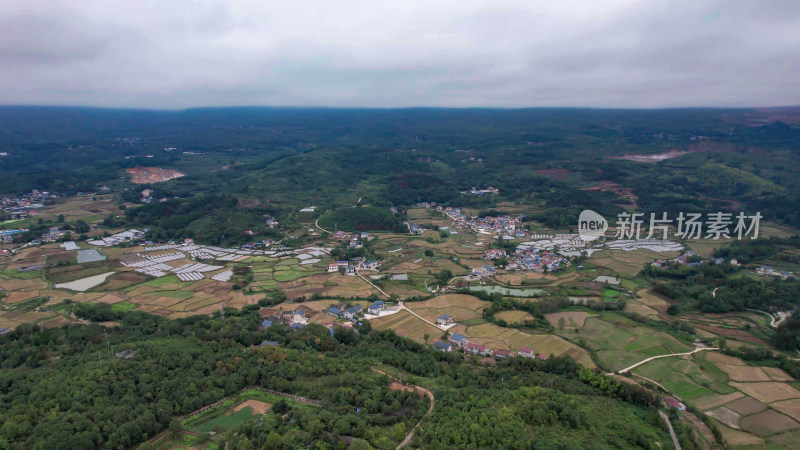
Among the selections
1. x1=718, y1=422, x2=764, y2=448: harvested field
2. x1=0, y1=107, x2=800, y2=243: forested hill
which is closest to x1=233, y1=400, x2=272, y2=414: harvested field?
x1=718, y1=422, x2=764, y2=448: harvested field

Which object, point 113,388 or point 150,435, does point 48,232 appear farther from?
point 150,435

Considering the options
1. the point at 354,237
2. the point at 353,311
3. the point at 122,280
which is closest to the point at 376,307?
the point at 353,311

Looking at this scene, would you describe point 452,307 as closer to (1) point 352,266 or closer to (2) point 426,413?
(1) point 352,266

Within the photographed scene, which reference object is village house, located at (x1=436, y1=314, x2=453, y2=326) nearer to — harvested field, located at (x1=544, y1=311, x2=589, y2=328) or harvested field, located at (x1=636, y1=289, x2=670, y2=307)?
harvested field, located at (x1=544, y1=311, x2=589, y2=328)

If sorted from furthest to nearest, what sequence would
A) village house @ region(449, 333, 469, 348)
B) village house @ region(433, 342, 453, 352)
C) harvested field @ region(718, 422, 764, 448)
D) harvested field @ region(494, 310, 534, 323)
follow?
harvested field @ region(494, 310, 534, 323) → village house @ region(449, 333, 469, 348) → village house @ region(433, 342, 453, 352) → harvested field @ region(718, 422, 764, 448)

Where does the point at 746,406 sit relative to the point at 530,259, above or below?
below

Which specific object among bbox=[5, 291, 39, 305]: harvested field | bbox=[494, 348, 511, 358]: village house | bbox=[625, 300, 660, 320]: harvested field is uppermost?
bbox=[5, 291, 39, 305]: harvested field

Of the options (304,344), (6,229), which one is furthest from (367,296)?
(6,229)
